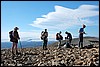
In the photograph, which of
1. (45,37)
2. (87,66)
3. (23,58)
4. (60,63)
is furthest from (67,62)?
(45,37)

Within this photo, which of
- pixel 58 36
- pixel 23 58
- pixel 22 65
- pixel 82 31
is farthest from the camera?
pixel 58 36

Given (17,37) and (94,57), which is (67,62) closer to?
→ (94,57)

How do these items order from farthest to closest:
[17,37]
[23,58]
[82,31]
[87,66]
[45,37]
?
[45,37] → [82,31] → [17,37] → [23,58] → [87,66]

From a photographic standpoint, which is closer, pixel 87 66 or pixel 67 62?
pixel 87 66

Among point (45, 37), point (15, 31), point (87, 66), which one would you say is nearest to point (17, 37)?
point (15, 31)

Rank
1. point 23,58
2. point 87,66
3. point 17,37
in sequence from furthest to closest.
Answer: point 17,37 < point 23,58 < point 87,66

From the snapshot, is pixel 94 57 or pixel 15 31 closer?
pixel 94 57

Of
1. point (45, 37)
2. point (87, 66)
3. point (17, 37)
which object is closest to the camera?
point (87, 66)

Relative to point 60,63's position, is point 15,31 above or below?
above

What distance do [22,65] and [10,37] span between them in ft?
16.8

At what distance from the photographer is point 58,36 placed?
28.0m

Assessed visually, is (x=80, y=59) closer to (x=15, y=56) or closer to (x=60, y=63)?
(x=60, y=63)

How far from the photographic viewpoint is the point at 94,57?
58.6 ft

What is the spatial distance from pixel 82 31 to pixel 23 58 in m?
6.46
